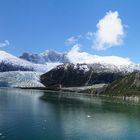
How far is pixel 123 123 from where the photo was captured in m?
94.3

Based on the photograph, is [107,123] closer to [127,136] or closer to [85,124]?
[85,124]

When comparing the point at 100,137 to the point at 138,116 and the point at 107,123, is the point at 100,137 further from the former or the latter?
the point at 138,116

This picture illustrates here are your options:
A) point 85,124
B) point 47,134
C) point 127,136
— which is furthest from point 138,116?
point 47,134

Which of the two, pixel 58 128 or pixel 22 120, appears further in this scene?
pixel 22 120

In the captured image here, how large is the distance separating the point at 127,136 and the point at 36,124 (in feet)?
65.2

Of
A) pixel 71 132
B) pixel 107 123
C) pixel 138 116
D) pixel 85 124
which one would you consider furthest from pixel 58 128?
pixel 138 116

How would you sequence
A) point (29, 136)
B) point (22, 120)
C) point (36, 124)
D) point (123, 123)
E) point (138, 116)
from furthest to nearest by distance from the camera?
point (138, 116) < point (123, 123) < point (22, 120) < point (36, 124) < point (29, 136)

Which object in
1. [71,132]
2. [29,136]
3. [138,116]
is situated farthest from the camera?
[138,116]

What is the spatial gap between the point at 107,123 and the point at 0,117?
2573 centimetres

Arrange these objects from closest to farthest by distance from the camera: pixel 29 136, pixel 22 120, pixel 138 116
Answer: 1. pixel 29 136
2. pixel 22 120
3. pixel 138 116

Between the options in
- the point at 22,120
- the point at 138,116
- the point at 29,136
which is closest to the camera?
the point at 29,136

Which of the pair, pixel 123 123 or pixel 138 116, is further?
pixel 138 116

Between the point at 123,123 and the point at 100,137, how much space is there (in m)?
24.7

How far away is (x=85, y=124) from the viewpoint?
285ft
